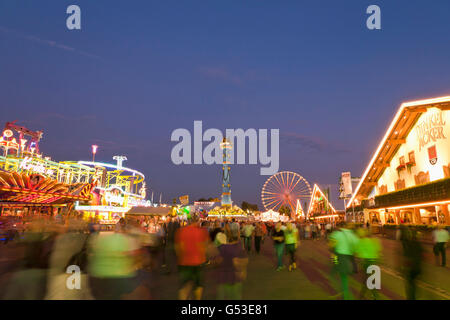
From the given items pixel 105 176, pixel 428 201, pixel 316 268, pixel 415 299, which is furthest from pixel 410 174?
pixel 105 176

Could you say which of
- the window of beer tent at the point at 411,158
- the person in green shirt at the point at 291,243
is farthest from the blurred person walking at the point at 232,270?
the window of beer tent at the point at 411,158

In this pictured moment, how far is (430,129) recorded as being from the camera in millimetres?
22750

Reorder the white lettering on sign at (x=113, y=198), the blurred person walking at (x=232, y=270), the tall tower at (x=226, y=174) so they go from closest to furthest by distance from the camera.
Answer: the blurred person walking at (x=232, y=270), the white lettering on sign at (x=113, y=198), the tall tower at (x=226, y=174)

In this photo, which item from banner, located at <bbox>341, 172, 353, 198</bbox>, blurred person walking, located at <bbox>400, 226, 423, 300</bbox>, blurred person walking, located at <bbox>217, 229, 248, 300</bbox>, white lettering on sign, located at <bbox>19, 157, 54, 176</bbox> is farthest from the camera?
white lettering on sign, located at <bbox>19, 157, 54, 176</bbox>

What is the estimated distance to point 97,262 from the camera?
4406 millimetres

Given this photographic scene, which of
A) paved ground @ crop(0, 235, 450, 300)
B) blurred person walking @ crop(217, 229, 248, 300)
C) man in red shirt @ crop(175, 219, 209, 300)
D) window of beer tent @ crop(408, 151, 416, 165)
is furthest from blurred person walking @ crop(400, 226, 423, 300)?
window of beer tent @ crop(408, 151, 416, 165)

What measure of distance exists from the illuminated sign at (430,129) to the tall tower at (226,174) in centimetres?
7734

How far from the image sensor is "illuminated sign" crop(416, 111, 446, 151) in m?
21.6

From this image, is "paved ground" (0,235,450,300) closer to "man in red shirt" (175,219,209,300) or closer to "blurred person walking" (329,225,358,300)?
"blurred person walking" (329,225,358,300)

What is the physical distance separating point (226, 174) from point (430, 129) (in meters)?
83.5

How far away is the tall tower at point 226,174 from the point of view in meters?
100

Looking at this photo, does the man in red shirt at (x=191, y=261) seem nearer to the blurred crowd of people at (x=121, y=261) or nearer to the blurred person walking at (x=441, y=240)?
the blurred crowd of people at (x=121, y=261)

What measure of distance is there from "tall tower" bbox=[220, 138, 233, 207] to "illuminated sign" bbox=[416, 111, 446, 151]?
77341 mm
